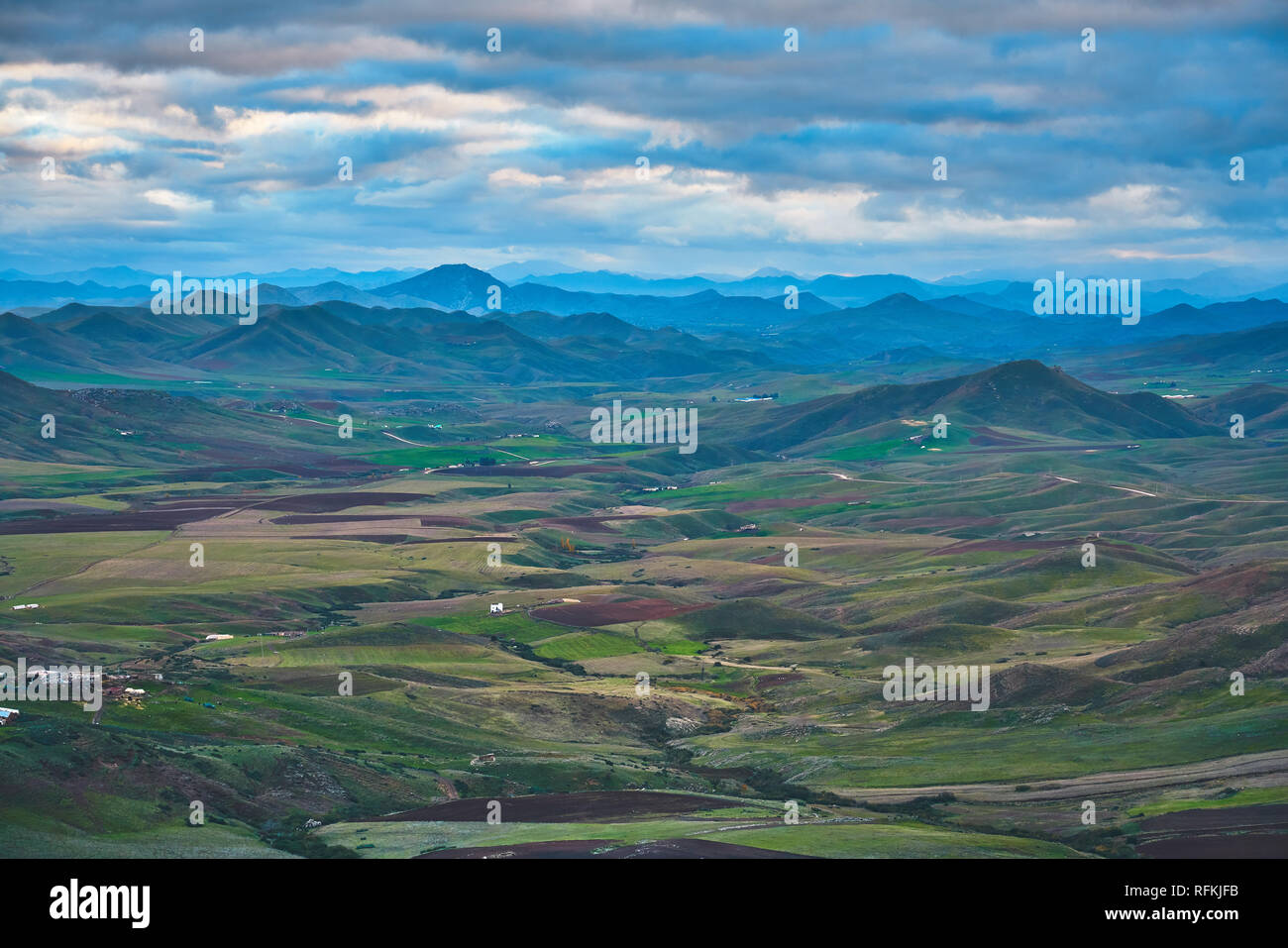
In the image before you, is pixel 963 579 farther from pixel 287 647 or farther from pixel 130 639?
pixel 130 639

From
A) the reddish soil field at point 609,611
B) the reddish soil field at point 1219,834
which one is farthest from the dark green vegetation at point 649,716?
the reddish soil field at point 609,611

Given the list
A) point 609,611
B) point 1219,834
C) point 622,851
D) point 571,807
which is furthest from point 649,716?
point 1219,834

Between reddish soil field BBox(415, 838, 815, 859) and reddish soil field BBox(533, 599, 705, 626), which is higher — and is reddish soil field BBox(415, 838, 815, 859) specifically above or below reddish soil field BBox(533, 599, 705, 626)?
below

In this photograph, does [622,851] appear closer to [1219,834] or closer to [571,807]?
[571,807]

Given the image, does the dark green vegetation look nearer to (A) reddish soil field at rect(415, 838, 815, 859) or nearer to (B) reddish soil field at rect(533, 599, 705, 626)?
(A) reddish soil field at rect(415, 838, 815, 859)

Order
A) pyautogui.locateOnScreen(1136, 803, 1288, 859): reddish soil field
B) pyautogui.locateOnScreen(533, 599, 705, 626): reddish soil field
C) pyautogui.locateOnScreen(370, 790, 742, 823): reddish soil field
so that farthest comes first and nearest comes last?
pyautogui.locateOnScreen(533, 599, 705, 626): reddish soil field, pyautogui.locateOnScreen(370, 790, 742, 823): reddish soil field, pyautogui.locateOnScreen(1136, 803, 1288, 859): reddish soil field

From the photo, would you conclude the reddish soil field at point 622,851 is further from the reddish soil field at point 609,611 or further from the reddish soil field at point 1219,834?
the reddish soil field at point 609,611

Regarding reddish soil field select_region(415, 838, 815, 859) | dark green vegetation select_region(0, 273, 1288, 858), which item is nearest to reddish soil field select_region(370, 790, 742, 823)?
dark green vegetation select_region(0, 273, 1288, 858)
